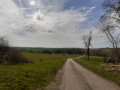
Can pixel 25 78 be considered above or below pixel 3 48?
below

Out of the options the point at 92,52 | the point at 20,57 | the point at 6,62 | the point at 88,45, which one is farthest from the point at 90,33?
the point at 92,52

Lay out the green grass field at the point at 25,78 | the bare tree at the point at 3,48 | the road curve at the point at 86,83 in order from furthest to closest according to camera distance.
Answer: the bare tree at the point at 3,48 < the green grass field at the point at 25,78 < the road curve at the point at 86,83

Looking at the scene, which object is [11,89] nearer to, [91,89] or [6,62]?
[91,89]

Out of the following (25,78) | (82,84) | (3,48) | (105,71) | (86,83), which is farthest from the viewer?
(3,48)

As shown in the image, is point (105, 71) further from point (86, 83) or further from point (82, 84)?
point (82, 84)

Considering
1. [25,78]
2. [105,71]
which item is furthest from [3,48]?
[105,71]

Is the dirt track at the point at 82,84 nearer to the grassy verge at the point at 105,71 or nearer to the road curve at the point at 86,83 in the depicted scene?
the road curve at the point at 86,83

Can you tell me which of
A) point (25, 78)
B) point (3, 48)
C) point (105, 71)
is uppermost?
point (3, 48)

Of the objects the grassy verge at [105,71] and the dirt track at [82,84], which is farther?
the grassy verge at [105,71]

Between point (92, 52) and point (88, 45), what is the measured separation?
6423 centimetres

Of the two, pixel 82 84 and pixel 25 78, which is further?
pixel 25 78

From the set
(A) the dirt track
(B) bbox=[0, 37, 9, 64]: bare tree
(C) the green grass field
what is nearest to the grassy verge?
(A) the dirt track

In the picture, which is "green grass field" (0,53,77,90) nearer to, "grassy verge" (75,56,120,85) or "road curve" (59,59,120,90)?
"road curve" (59,59,120,90)

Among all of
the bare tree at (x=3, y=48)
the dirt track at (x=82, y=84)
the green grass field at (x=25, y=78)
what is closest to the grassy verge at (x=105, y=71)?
the dirt track at (x=82, y=84)
